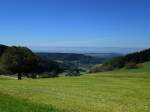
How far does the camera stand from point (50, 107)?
23.3 meters

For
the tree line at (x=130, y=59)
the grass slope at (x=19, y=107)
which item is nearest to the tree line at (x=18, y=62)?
the tree line at (x=130, y=59)

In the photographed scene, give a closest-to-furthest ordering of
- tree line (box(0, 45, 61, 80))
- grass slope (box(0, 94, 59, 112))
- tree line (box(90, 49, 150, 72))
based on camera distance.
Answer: grass slope (box(0, 94, 59, 112)) < tree line (box(0, 45, 61, 80)) < tree line (box(90, 49, 150, 72))

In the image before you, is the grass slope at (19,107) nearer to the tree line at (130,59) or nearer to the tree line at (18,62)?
the tree line at (18,62)

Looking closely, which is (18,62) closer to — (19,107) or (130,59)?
(19,107)

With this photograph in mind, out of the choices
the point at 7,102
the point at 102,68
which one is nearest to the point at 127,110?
the point at 7,102

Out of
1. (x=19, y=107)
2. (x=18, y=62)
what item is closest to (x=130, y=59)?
(x=18, y=62)

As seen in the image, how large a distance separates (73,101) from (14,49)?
76.5 metres

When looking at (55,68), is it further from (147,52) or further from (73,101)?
(73,101)

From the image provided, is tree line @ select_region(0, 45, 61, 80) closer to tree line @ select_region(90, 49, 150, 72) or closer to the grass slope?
tree line @ select_region(90, 49, 150, 72)

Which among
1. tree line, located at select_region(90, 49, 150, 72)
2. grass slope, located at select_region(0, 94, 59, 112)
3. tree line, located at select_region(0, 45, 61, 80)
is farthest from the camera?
tree line, located at select_region(90, 49, 150, 72)

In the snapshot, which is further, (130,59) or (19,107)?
(130,59)

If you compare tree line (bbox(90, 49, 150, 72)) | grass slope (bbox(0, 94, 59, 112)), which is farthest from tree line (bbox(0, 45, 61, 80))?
→ grass slope (bbox(0, 94, 59, 112))

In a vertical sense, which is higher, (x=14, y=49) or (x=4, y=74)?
(x=14, y=49)

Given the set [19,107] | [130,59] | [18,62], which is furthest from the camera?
[130,59]
